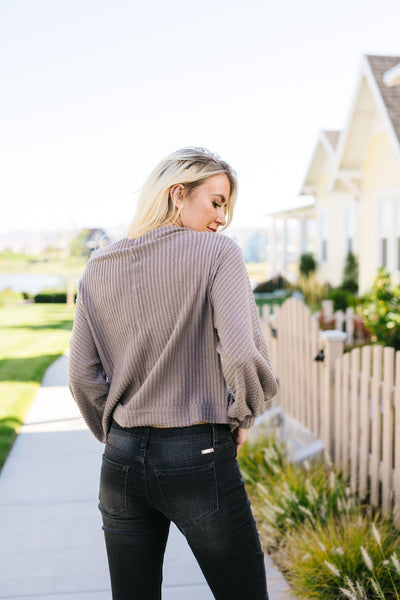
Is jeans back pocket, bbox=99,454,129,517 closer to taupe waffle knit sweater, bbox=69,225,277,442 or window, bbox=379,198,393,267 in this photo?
taupe waffle knit sweater, bbox=69,225,277,442

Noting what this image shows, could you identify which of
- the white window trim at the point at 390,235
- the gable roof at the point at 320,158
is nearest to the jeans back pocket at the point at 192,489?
the white window trim at the point at 390,235

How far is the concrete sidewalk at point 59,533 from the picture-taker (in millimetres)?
3070

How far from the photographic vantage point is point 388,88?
1204 centimetres

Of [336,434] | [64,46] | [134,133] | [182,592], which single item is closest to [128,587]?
[182,592]

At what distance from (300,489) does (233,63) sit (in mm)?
30581

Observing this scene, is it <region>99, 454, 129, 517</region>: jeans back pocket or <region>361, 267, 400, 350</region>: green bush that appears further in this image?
<region>361, 267, 400, 350</region>: green bush

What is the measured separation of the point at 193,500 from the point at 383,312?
8.42 meters

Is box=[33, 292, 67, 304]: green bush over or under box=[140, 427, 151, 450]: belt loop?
under

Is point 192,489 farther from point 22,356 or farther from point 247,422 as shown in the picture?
point 22,356

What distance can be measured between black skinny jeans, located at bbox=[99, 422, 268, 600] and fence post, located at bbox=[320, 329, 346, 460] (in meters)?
2.72

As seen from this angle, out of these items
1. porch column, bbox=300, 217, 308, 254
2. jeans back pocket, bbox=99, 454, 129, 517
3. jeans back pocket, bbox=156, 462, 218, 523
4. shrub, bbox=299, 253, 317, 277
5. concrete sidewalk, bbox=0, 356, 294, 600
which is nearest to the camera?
jeans back pocket, bbox=156, 462, 218, 523

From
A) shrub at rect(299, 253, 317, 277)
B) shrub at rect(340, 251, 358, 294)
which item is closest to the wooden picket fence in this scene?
shrub at rect(340, 251, 358, 294)

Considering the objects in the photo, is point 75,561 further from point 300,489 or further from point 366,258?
point 366,258

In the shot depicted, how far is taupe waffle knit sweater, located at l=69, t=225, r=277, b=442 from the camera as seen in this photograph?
155 centimetres
